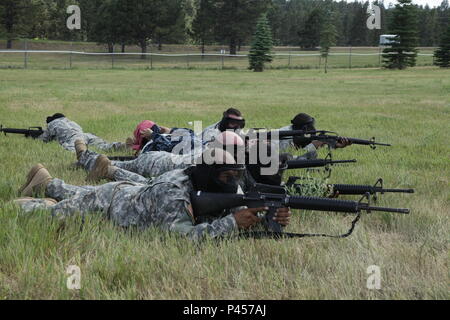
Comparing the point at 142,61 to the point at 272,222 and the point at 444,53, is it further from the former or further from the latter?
the point at 272,222

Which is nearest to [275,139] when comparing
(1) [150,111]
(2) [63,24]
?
(1) [150,111]

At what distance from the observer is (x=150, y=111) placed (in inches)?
587

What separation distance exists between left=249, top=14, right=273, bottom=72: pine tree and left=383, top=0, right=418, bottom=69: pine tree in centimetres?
1106

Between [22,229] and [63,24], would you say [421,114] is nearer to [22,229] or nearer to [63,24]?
[22,229]

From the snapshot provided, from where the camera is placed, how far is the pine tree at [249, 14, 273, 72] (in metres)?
A: 45.3

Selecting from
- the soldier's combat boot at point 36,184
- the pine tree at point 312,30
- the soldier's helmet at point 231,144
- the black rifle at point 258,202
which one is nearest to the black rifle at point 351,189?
the soldier's helmet at point 231,144

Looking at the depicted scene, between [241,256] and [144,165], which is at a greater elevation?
[144,165]

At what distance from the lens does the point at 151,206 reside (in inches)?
184

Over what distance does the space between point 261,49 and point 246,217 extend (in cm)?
4378

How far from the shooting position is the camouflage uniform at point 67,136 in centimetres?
918

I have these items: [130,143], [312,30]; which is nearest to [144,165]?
[130,143]

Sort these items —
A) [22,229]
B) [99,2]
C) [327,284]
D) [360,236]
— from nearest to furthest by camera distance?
[327,284]
[22,229]
[360,236]
[99,2]

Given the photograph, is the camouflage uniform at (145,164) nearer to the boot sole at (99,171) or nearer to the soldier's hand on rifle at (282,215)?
the boot sole at (99,171)
